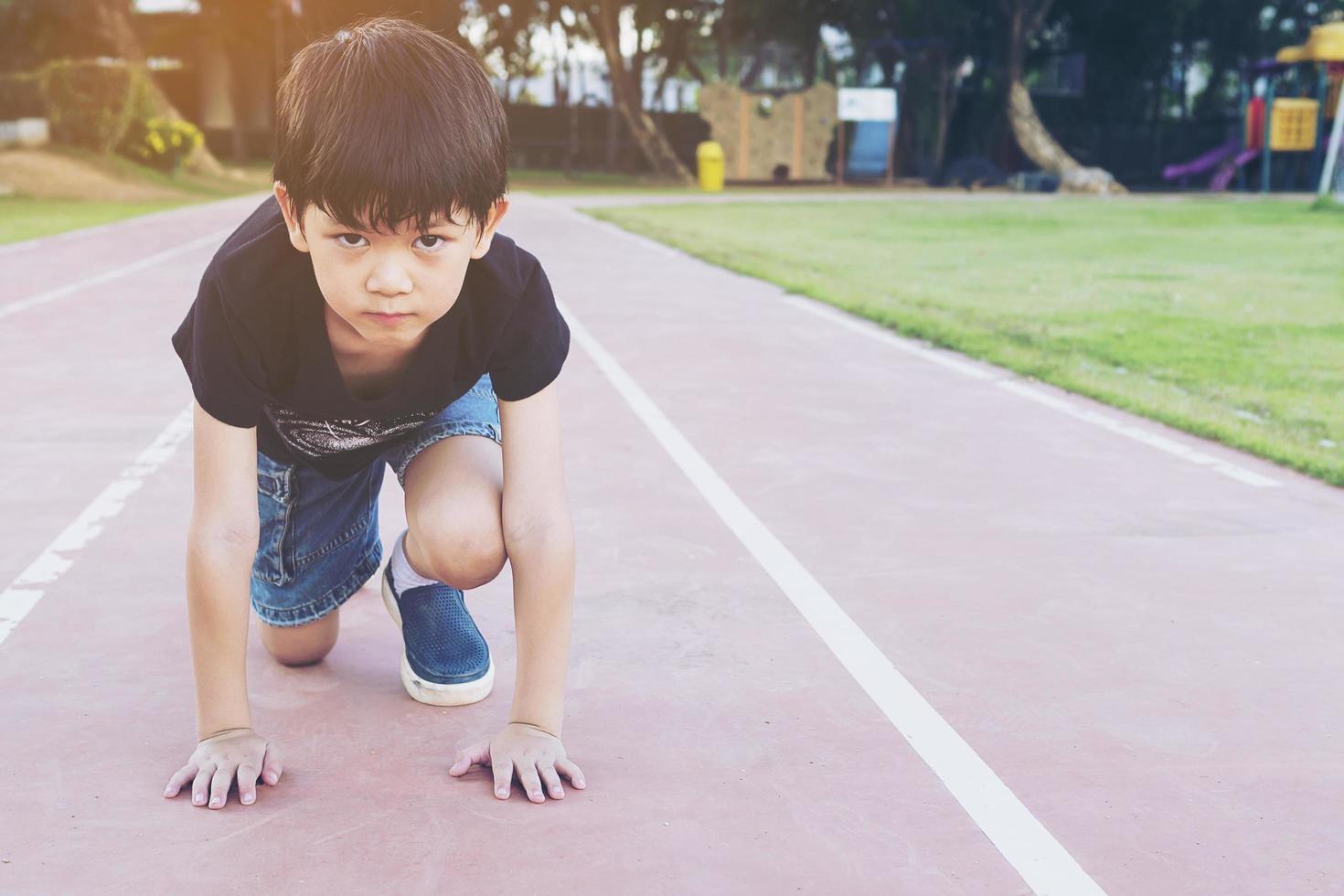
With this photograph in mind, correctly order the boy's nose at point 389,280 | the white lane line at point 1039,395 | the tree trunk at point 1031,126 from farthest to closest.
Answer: the tree trunk at point 1031,126 < the white lane line at point 1039,395 < the boy's nose at point 389,280

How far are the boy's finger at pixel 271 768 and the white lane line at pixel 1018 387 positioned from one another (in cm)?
409

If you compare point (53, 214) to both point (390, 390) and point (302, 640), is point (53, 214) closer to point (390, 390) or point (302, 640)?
point (302, 640)

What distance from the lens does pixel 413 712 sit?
11.1ft

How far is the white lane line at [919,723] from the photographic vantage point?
8.87 feet

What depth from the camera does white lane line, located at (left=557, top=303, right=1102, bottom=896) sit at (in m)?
2.70

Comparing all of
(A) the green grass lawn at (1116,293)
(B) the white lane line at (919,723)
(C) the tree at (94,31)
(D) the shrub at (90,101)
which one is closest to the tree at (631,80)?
(C) the tree at (94,31)

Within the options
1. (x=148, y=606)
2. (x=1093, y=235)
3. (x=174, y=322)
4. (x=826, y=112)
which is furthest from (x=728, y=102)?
(x=148, y=606)

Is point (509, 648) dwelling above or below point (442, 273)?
below

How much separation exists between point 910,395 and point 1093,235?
1398cm

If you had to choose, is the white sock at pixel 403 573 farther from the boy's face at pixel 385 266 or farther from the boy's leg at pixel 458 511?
the boy's face at pixel 385 266

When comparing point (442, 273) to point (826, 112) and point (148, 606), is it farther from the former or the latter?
point (826, 112)

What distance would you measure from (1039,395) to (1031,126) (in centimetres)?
3415

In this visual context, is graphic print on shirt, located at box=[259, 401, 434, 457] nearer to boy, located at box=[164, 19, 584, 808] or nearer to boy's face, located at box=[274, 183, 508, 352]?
boy, located at box=[164, 19, 584, 808]

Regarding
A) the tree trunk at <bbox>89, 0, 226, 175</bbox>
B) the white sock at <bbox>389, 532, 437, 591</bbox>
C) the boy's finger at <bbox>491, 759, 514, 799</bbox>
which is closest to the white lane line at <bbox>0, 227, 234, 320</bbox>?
the white sock at <bbox>389, 532, 437, 591</bbox>
